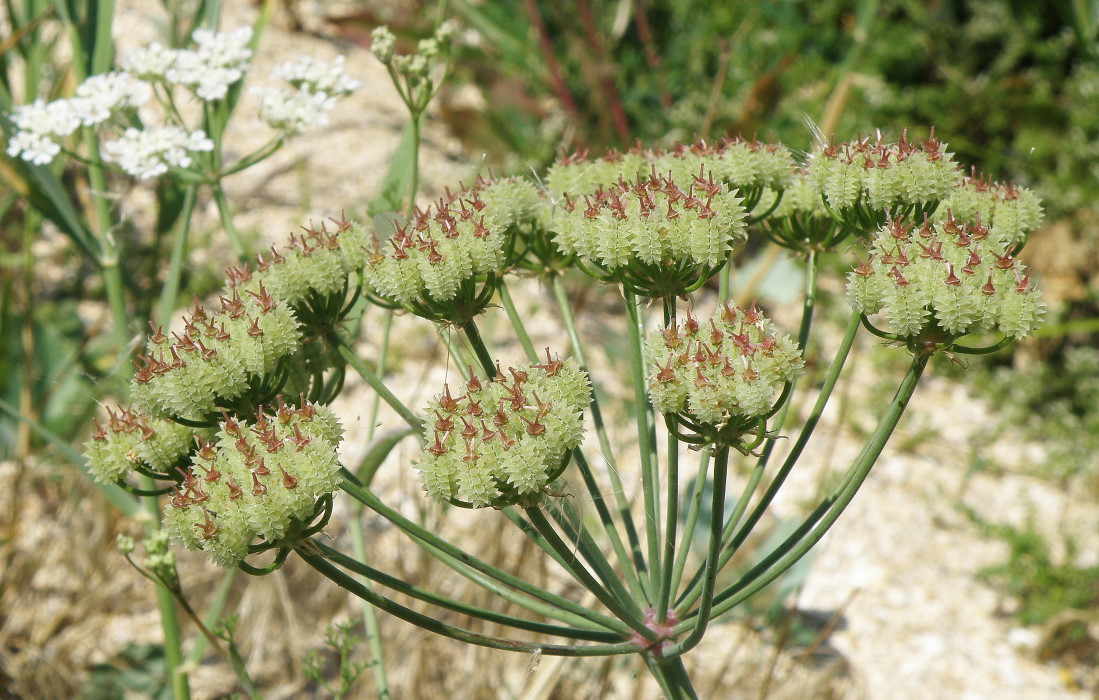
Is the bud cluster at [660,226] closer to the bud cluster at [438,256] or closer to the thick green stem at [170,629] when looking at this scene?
the bud cluster at [438,256]

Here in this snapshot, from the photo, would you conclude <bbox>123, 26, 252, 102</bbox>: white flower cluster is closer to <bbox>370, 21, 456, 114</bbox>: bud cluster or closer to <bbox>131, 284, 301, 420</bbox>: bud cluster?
<bbox>370, 21, 456, 114</bbox>: bud cluster

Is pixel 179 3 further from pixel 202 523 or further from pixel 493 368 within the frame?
pixel 202 523

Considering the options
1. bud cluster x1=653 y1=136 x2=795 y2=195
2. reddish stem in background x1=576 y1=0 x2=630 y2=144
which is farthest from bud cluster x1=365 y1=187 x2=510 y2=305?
reddish stem in background x1=576 y1=0 x2=630 y2=144

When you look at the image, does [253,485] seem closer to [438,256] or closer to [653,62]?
[438,256]

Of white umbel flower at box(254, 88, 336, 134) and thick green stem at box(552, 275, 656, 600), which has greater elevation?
white umbel flower at box(254, 88, 336, 134)

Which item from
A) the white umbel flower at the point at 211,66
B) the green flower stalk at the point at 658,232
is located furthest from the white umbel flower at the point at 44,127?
the green flower stalk at the point at 658,232

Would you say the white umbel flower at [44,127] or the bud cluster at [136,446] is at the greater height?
the white umbel flower at [44,127]
